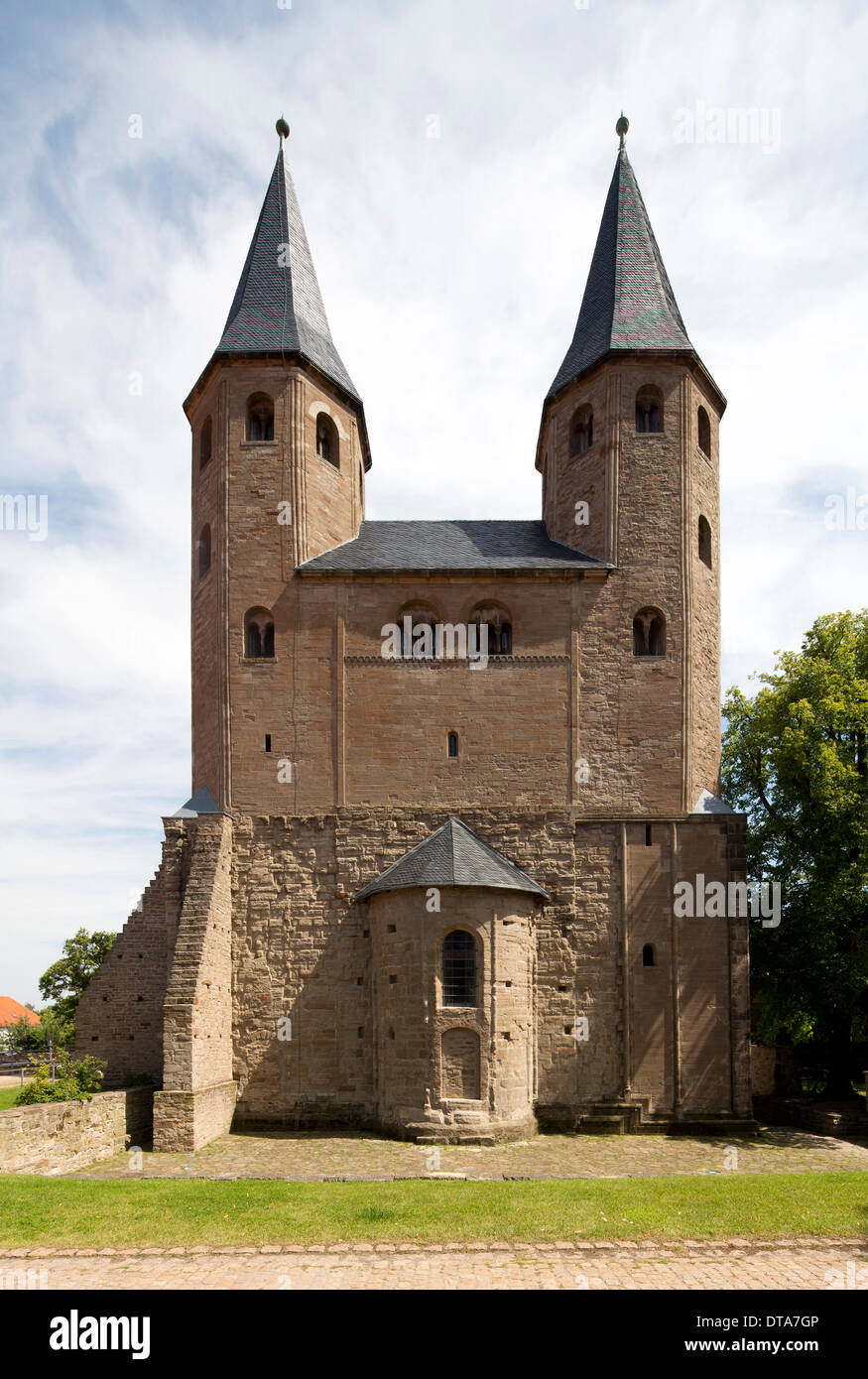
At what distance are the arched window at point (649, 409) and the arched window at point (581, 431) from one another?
1.29m

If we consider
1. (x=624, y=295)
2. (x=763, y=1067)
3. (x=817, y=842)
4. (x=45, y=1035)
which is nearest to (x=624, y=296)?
(x=624, y=295)

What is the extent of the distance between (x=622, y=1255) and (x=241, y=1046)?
44.3ft

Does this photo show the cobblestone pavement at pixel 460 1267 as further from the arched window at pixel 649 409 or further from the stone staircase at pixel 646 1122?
the arched window at pixel 649 409

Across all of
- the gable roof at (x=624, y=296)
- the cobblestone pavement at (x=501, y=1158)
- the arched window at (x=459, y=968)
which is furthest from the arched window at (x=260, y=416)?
the cobblestone pavement at (x=501, y=1158)

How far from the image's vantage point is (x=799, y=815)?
982 inches

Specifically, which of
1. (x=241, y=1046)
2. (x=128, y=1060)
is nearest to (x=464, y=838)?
(x=241, y=1046)

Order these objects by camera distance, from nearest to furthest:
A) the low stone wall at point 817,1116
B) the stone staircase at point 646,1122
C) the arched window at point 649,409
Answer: the stone staircase at point 646,1122 < the low stone wall at point 817,1116 < the arched window at point 649,409

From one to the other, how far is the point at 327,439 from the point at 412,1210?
1952 centimetres

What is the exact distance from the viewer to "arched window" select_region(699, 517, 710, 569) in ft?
85.8

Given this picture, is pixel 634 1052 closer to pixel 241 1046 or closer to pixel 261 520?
pixel 241 1046

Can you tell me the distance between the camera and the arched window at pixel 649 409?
2584cm

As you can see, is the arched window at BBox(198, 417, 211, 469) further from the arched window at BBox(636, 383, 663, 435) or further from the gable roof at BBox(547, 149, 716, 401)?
the arched window at BBox(636, 383, 663, 435)

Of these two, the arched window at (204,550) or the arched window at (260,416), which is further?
the arched window at (204,550)

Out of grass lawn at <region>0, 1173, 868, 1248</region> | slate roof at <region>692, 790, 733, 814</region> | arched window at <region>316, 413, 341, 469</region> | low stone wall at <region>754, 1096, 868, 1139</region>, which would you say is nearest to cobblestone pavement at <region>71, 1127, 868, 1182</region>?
low stone wall at <region>754, 1096, 868, 1139</region>
